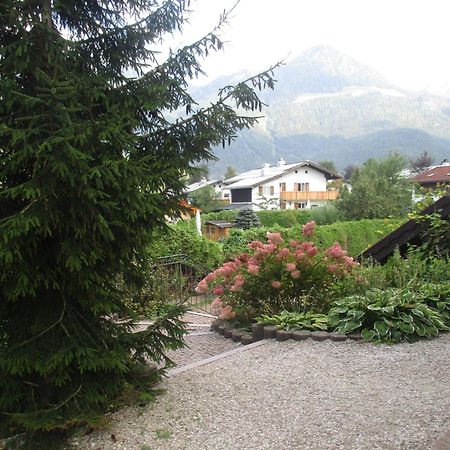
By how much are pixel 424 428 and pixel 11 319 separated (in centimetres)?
286

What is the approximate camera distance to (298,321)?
233 inches

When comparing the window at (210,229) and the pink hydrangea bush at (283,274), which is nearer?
the pink hydrangea bush at (283,274)

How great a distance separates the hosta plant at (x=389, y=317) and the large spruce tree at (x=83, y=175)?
264cm

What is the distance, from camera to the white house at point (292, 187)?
2298 inches

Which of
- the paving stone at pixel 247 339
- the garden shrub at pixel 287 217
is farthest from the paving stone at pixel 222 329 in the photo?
the garden shrub at pixel 287 217

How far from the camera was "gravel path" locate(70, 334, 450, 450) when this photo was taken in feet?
9.71

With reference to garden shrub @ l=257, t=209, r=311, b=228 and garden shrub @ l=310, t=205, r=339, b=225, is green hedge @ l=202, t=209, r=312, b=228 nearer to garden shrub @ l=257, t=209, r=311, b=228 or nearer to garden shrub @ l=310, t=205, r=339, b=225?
garden shrub @ l=257, t=209, r=311, b=228

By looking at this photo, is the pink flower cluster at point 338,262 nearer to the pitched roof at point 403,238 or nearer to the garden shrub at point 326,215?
the pitched roof at point 403,238

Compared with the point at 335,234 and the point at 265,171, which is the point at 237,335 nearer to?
the point at 335,234

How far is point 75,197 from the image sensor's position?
2.79m

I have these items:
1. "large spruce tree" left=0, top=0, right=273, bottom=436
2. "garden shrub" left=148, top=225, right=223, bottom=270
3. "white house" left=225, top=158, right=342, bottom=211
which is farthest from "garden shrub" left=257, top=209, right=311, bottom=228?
"large spruce tree" left=0, top=0, right=273, bottom=436

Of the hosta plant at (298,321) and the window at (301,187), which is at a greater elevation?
the window at (301,187)

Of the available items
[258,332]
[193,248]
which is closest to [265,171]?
[193,248]

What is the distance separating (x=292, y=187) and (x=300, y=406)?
194 feet
